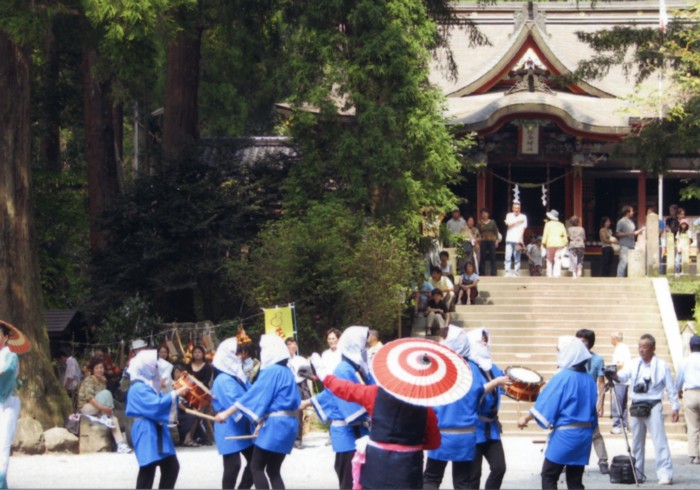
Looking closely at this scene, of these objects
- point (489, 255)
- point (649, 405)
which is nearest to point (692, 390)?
point (649, 405)

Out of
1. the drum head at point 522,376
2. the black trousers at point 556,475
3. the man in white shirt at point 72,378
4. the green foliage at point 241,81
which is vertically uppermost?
the green foliage at point 241,81

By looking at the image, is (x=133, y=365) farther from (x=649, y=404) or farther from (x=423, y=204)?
(x=423, y=204)

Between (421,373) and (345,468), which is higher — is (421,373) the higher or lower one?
the higher one

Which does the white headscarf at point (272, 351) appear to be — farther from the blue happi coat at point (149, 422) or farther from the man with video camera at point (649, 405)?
the man with video camera at point (649, 405)

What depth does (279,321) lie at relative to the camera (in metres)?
19.7

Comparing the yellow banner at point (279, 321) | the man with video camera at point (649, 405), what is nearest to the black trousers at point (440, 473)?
the man with video camera at point (649, 405)

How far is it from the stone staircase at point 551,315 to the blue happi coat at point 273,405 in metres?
9.82

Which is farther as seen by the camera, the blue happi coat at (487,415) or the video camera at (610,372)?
the video camera at (610,372)

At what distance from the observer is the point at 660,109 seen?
21344mm

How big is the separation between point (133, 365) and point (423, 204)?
13.6 m

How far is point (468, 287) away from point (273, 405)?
13.3m

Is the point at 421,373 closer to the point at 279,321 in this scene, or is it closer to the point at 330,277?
the point at 279,321

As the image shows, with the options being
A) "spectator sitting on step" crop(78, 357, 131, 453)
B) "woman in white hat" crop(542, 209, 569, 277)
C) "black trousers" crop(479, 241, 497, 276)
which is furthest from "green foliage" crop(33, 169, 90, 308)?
"woman in white hat" crop(542, 209, 569, 277)

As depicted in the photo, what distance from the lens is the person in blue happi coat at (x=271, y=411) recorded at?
11.4m
